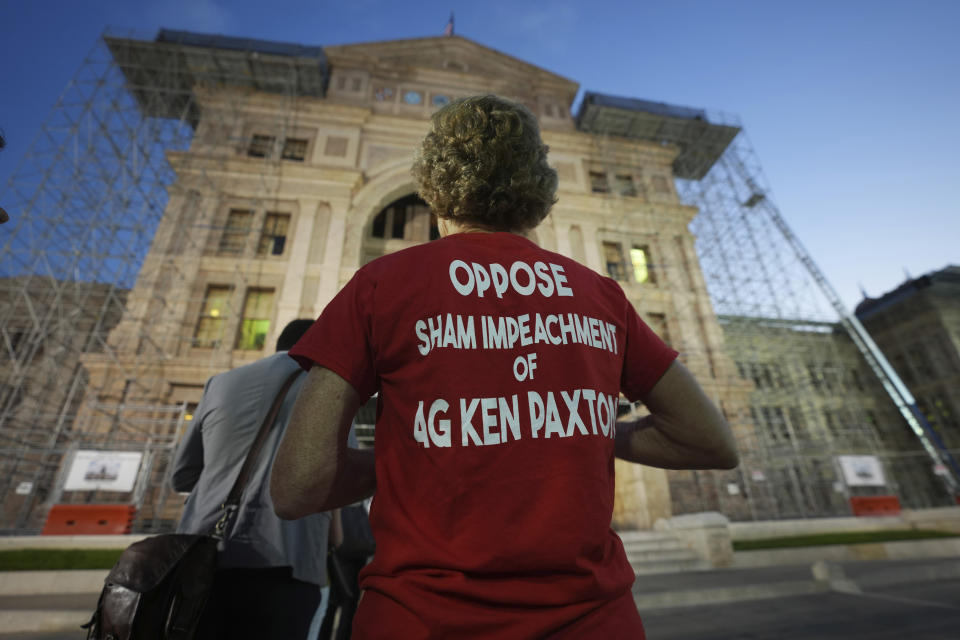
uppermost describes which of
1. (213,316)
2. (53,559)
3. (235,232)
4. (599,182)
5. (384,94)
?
(384,94)

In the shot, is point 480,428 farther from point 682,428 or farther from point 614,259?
point 614,259

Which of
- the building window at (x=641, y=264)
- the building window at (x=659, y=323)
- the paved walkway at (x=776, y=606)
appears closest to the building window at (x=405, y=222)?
the building window at (x=641, y=264)

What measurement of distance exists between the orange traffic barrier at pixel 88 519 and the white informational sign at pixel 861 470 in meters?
18.5

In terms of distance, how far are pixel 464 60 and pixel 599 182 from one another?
8.81 meters

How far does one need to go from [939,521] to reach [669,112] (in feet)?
59.5

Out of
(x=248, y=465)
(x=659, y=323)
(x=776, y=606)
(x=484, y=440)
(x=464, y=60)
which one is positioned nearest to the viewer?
(x=484, y=440)

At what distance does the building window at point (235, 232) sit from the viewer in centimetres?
1409

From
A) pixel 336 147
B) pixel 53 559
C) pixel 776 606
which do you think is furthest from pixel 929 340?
pixel 53 559

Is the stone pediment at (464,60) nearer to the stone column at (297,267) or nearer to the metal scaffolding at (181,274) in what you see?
the metal scaffolding at (181,274)

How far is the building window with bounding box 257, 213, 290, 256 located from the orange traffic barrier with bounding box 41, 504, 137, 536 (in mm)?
8337

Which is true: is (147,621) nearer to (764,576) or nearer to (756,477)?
(764,576)

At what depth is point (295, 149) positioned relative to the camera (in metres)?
→ 16.4

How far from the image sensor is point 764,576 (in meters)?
6.49

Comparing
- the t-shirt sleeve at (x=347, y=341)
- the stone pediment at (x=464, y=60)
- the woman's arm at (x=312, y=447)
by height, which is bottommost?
the woman's arm at (x=312, y=447)
